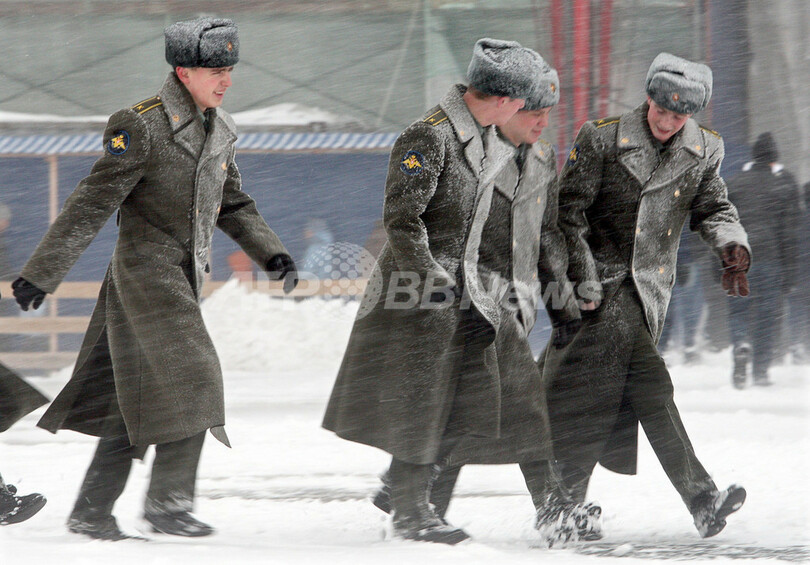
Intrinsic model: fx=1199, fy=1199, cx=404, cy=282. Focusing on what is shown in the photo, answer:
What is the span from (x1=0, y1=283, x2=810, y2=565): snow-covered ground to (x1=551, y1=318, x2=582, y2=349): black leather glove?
2.34ft

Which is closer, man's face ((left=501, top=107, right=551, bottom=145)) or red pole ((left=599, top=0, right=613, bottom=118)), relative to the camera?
man's face ((left=501, top=107, right=551, bottom=145))

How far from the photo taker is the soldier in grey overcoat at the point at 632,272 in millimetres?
4227

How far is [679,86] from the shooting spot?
4094 mm

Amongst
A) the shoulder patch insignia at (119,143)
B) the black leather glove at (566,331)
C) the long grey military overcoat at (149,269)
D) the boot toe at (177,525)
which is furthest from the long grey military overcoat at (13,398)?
the black leather glove at (566,331)

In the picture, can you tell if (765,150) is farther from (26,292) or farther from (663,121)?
(26,292)

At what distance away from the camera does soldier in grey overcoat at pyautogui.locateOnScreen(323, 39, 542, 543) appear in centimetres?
395

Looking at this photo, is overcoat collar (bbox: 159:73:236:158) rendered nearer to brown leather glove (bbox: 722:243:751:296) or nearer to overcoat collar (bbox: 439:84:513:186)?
overcoat collar (bbox: 439:84:513:186)

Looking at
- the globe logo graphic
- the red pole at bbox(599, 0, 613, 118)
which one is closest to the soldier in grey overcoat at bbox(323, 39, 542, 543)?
the red pole at bbox(599, 0, 613, 118)

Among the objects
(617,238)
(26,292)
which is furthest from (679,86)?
(26,292)

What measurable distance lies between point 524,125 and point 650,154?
47cm

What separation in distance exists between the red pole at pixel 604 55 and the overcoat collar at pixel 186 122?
6.77 m

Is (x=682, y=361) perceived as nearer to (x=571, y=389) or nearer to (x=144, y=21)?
(x=571, y=389)

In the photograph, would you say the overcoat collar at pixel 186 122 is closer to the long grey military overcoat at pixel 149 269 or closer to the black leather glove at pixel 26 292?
the long grey military overcoat at pixel 149 269

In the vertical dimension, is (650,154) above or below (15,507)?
above
